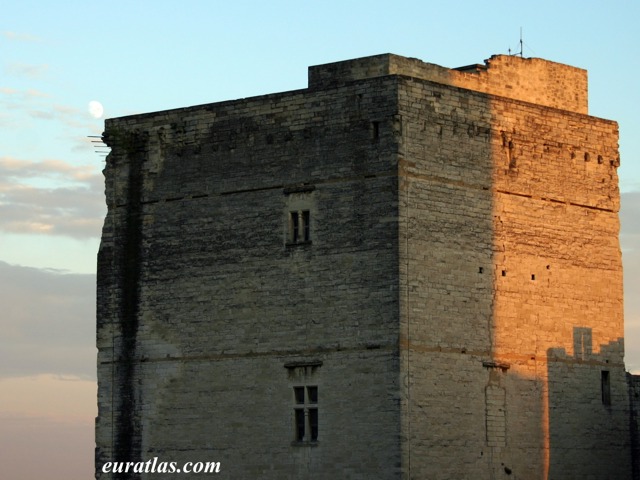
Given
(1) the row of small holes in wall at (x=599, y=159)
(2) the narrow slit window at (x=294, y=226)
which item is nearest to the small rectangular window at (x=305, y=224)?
(2) the narrow slit window at (x=294, y=226)

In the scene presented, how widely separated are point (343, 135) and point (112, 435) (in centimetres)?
901

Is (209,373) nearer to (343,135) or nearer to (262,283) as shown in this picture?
(262,283)

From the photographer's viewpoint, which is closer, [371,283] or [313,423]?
[371,283]

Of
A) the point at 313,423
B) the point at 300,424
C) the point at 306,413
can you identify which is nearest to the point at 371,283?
the point at 306,413

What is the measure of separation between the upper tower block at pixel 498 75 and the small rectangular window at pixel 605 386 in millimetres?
6501

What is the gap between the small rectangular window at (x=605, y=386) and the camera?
46.1 m

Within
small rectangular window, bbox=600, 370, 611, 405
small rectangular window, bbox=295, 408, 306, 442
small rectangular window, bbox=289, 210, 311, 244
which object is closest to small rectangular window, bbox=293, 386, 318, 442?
small rectangular window, bbox=295, 408, 306, 442

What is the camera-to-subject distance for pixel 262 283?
43.5 meters

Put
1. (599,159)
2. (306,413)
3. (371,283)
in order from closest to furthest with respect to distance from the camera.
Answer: (371,283) → (306,413) → (599,159)

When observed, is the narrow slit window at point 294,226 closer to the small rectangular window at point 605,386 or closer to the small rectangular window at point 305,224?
the small rectangular window at point 305,224

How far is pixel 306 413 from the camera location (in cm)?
4238

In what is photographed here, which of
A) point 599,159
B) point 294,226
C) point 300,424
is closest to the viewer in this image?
point 300,424

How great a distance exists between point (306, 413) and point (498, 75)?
9.58m

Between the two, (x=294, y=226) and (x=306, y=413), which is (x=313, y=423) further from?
(x=294, y=226)
